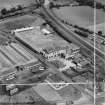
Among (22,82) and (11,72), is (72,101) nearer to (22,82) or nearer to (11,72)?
(22,82)

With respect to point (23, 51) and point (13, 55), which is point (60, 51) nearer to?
point (23, 51)

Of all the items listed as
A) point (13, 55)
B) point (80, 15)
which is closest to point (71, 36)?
point (80, 15)

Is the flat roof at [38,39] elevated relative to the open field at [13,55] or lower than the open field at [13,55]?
elevated

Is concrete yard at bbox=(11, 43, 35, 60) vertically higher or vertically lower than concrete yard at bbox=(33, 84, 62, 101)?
higher

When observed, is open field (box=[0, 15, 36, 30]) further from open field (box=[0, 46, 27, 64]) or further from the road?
open field (box=[0, 46, 27, 64])

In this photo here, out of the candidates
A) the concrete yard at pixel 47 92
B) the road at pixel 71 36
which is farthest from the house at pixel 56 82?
the road at pixel 71 36

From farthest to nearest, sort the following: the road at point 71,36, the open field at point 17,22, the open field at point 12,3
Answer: the open field at point 12,3, the open field at point 17,22, the road at point 71,36

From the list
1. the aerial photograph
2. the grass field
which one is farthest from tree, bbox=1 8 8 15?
the grass field

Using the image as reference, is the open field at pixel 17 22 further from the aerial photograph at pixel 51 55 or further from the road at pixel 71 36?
the road at pixel 71 36
